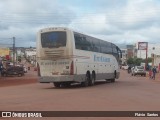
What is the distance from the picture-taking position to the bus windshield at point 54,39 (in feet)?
91.3

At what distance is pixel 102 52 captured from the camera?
116 ft

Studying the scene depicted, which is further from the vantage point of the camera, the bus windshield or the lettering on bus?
the lettering on bus

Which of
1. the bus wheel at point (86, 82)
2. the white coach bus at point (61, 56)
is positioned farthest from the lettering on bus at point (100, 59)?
the white coach bus at point (61, 56)

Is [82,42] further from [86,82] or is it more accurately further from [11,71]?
[11,71]

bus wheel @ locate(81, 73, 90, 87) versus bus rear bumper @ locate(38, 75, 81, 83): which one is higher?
bus rear bumper @ locate(38, 75, 81, 83)

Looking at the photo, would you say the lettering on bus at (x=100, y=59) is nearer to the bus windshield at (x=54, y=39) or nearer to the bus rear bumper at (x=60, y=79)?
the bus rear bumper at (x=60, y=79)

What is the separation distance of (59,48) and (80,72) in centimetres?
246

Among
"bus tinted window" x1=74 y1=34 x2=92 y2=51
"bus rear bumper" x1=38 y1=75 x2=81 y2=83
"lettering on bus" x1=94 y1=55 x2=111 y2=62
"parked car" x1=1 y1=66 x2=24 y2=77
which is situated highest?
"bus tinted window" x1=74 y1=34 x2=92 y2=51

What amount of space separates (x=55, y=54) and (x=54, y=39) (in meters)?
0.98

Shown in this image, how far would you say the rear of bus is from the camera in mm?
27797

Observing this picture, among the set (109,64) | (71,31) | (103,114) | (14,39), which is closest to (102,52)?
(109,64)

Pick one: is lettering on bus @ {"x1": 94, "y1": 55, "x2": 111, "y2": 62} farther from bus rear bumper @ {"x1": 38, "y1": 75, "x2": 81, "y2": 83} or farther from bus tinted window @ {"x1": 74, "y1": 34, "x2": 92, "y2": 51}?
bus rear bumper @ {"x1": 38, "y1": 75, "x2": 81, "y2": 83}

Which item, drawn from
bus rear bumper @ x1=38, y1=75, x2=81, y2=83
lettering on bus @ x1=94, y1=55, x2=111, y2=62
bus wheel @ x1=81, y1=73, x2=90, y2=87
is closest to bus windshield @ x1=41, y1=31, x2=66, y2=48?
bus rear bumper @ x1=38, y1=75, x2=81, y2=83

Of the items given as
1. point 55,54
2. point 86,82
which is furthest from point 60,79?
point 86,82
